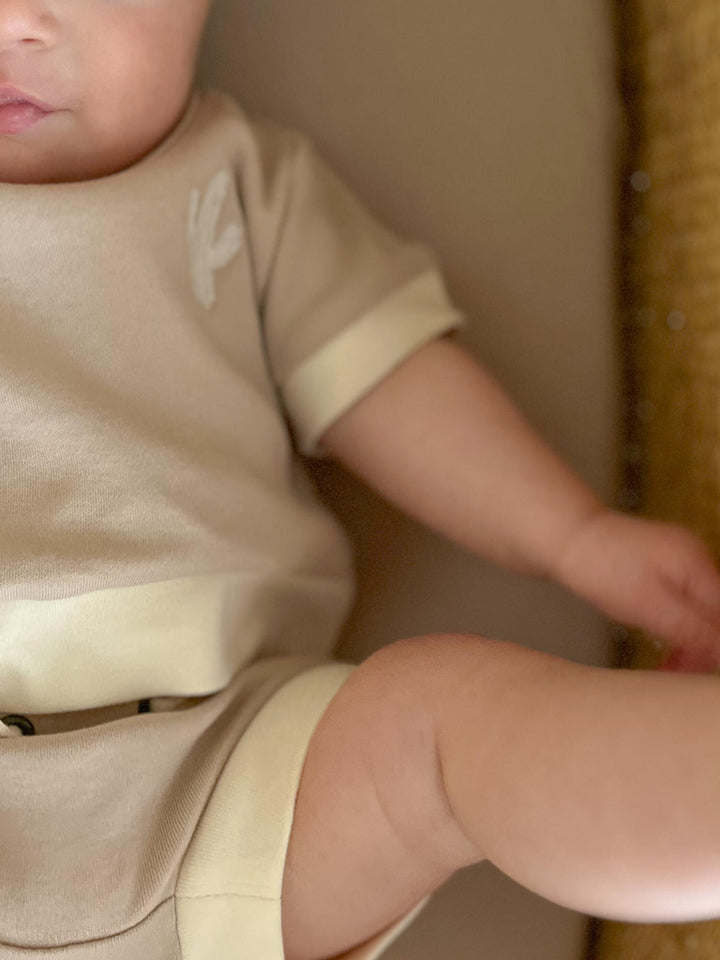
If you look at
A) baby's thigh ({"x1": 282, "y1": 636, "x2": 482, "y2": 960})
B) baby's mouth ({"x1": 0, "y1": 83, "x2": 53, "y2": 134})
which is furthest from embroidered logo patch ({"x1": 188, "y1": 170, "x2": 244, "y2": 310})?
baby's thigh ({"x1": 282, "y1": 636, "x2": 482, "y2": 960})

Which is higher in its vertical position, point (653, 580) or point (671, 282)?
point (671, 282)

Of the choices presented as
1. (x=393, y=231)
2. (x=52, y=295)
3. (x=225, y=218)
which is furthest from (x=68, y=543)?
(x=393, y=231)

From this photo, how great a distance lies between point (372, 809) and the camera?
0.52m

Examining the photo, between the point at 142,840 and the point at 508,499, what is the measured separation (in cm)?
30

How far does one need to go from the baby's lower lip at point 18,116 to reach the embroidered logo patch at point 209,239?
0.11 meters

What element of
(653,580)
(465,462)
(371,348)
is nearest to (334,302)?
(371,348)

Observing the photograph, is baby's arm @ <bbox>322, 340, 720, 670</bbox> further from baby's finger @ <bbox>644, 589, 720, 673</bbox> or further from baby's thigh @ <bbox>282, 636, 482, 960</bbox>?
baby's thigh @ <bbox>282, 636, 482, 960</bbox>

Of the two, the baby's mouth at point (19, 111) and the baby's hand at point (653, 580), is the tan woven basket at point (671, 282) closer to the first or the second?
the baby's hand at point (653, 580)

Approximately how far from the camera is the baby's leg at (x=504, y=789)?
0.42 m

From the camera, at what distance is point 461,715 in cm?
49

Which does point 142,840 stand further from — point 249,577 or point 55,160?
point 55,160

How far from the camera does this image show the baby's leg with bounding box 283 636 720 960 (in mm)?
417

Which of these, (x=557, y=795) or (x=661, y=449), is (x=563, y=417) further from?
(x=557, y=795)

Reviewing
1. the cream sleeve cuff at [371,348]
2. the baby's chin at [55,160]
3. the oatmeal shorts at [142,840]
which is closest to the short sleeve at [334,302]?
the cream sleeve cuff at [371,348]
